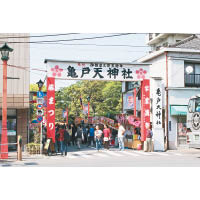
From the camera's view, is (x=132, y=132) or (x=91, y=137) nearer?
(x=132, y=132)

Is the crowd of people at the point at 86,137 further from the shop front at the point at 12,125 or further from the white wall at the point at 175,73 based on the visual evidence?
the white wall at the point at 175,73

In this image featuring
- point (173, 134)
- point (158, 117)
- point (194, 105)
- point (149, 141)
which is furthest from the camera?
point (173, 134)

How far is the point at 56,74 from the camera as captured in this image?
19.0 metres

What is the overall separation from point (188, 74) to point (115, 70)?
247 inches

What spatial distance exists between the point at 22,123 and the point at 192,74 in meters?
12.5

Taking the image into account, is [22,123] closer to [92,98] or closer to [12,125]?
[12,125]

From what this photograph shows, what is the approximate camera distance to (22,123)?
19.9 m

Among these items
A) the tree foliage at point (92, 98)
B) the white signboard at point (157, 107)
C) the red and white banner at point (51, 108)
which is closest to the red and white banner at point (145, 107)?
the white signboard at point (157, 107)

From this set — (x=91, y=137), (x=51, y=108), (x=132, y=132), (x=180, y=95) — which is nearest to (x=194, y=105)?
(x=180, y=95)

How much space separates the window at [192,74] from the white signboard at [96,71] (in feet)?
13.5

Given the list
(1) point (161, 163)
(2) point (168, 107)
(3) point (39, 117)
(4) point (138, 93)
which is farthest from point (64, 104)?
(1) point (161, 163)

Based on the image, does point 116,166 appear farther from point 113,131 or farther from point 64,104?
point 64,104

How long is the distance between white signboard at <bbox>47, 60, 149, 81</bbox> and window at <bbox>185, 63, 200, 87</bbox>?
13.5ft

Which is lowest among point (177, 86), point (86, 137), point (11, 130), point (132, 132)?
point (86, 137)
